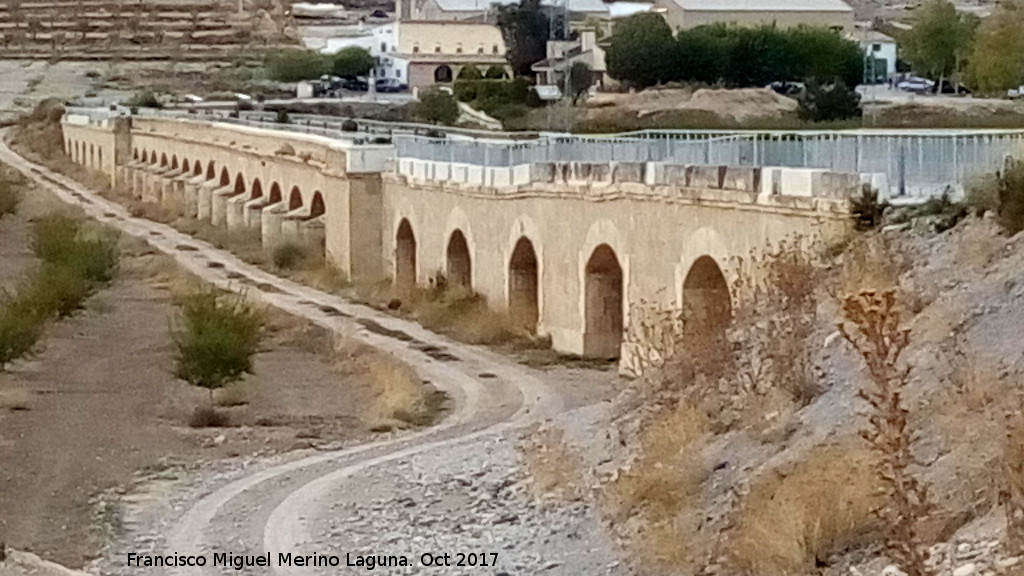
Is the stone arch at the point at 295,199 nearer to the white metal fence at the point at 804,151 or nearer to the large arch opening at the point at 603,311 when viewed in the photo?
the white metal fence at the point at 804,151

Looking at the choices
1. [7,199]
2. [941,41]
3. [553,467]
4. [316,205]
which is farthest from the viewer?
[941,41]

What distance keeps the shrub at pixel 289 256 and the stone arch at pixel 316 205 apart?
3.47ft

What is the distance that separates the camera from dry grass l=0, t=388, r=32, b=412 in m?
21.3

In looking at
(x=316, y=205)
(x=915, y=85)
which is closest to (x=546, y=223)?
Answer: (x=316, y=205)

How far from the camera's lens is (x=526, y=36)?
245ft

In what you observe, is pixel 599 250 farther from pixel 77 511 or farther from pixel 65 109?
pixel 65 109

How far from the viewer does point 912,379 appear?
1288cm

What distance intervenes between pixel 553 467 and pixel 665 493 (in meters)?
2.34

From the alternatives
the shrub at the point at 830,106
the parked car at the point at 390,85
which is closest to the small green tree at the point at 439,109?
the shrub at the point at 830,106

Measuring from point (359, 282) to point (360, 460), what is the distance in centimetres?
1591

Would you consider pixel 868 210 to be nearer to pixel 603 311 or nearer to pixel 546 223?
pixel 603 311

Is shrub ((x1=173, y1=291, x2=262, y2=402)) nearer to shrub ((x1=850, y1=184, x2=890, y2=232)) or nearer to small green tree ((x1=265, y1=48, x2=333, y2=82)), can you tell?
shrub ((x1=850, y1=184, x2=890, y2=232))

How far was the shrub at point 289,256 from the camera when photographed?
37.2m

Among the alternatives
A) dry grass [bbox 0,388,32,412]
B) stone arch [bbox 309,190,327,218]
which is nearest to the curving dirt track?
stone arch [bbox 309,190,327,218]
